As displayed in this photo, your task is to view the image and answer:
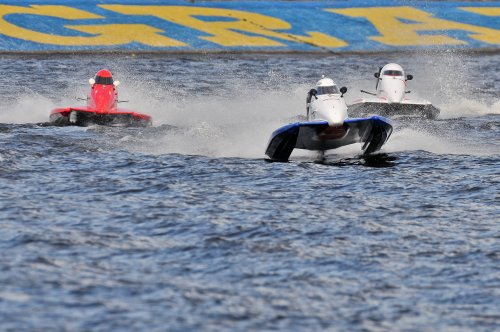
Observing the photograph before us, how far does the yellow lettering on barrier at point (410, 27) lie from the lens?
7006 cm

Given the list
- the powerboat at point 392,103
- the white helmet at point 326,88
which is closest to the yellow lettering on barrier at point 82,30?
the powerboat at point 392,103

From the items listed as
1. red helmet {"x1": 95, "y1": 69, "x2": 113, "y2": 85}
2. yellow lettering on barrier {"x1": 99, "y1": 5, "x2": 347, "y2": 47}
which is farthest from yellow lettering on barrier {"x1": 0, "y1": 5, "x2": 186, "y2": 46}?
red helmet {"x1": 95, "y1": 69, "x2": 113, "y2": 85}

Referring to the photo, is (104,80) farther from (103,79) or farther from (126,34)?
(126,34)

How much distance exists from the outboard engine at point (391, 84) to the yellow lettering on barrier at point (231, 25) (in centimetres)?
2717

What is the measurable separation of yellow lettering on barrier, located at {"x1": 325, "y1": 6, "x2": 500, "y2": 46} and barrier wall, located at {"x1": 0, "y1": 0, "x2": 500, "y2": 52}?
70 millimetres

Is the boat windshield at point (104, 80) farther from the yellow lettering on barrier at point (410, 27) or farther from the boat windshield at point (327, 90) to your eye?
the yellow lettering on barrier at point (410, 27)

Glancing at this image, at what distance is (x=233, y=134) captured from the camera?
1261 inches

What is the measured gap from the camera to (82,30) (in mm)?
63375

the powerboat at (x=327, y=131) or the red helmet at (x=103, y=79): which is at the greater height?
the red helmet at (x=103, y=79)

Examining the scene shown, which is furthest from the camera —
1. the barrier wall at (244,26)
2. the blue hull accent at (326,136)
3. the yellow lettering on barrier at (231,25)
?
the yellow lettering on barrier at (231,25)

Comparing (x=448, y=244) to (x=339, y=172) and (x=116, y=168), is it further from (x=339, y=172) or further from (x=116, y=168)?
(x=116, y=168)

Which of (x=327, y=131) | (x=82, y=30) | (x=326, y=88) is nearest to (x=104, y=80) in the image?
(x=326, y=88)

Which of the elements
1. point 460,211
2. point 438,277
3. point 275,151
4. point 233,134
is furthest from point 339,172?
point 438,277

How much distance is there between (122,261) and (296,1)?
194 feet
